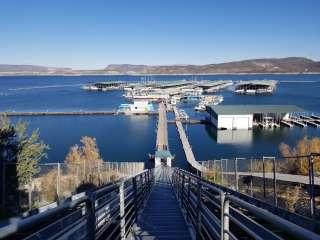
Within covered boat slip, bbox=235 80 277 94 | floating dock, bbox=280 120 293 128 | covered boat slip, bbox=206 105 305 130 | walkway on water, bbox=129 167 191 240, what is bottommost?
floating dock, bbox=280 120 293 128

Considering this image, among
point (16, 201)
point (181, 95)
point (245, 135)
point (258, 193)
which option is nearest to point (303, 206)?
point (258, 193)

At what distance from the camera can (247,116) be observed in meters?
56.0

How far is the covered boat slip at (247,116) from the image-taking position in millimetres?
54562

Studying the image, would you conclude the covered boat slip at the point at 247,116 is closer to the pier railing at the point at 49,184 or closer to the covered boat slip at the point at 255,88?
the pier railing at the point at 49,184

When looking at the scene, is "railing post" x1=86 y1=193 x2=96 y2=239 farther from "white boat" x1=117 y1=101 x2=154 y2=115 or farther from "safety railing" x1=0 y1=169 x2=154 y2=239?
"white boat" x1=117 y1=101 x2=154 y2=115

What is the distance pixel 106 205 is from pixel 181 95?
109319 mm

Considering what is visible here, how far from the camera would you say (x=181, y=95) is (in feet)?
369

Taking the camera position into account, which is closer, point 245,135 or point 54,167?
point 54,167

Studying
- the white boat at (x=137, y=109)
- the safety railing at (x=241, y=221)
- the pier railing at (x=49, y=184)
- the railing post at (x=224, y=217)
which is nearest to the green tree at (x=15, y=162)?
the pier railing at (x=49, y=184)

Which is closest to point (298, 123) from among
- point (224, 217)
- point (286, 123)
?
point (286, 123)

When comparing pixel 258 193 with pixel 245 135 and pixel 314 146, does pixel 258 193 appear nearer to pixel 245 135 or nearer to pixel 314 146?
pixel 314 146

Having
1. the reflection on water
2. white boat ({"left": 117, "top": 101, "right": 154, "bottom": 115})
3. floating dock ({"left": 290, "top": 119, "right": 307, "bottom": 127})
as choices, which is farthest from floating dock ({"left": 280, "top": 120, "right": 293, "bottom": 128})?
white boat ({"left": 117, "top": 101, "right": 154, "bottom": 115})

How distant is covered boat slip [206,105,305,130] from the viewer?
5456 cm

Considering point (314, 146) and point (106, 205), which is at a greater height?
point (106, 205)
